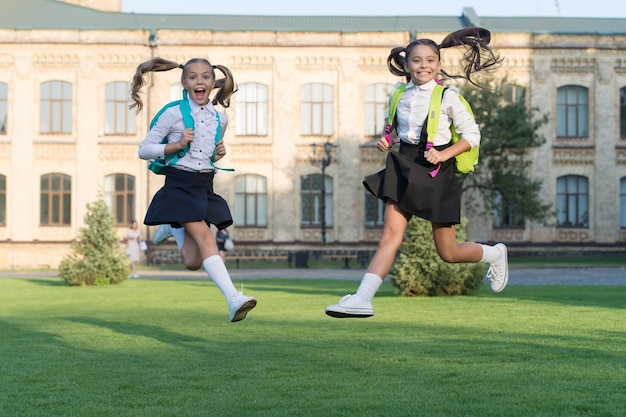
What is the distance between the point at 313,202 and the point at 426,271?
27916mm

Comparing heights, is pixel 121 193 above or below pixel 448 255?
above

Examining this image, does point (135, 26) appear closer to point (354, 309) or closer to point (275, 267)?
point (275, 267)

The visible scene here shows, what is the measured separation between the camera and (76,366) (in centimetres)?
920

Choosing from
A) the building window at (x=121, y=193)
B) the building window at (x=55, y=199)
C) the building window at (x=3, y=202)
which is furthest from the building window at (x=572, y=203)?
the building window at (x=3, y=202)

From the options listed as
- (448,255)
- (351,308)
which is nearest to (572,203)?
(448,255)

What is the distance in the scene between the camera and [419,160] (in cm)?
870

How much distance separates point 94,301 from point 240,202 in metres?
27.9

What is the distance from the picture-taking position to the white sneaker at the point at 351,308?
8.30m

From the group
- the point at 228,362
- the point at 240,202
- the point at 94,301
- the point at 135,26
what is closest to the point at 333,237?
the point at 240,202

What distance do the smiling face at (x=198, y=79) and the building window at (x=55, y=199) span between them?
3878 cm

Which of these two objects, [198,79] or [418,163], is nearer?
[418,163]

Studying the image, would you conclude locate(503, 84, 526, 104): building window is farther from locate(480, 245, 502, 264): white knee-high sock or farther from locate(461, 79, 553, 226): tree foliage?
locate(480, 245, 502, 264): white knee-high sock

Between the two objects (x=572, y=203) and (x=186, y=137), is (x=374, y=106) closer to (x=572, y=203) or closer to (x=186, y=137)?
(x=572, y=203)

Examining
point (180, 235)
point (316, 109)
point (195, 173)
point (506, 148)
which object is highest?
point (316, 109)
